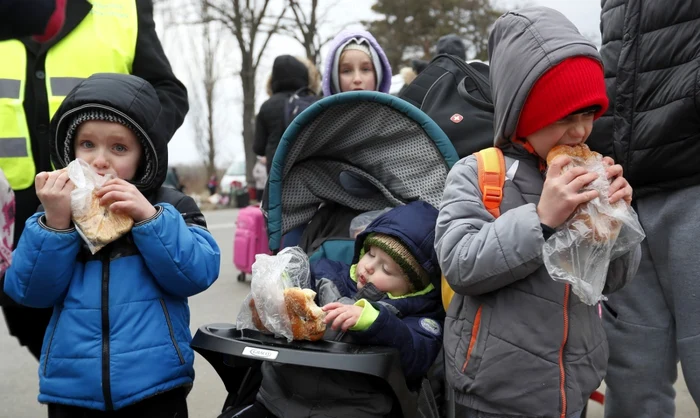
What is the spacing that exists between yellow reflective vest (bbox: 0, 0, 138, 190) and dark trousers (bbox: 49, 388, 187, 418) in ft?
2.85

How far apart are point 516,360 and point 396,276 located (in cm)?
55

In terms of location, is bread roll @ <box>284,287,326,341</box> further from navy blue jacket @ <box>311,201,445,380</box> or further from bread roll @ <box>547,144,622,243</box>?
bread roll @ <box>547,144,622,243</box>

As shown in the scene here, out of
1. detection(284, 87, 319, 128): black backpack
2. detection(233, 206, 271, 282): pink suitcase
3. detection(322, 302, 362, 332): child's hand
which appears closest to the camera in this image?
detection(322, 302, 362, 332): child's hand

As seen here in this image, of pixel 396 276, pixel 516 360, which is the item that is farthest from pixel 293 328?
pixel 516 360

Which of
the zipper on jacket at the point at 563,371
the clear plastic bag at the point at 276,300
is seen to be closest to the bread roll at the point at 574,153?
the zipper on jacket at the point at 563,371

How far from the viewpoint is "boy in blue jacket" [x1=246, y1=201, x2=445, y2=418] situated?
1.92 metres

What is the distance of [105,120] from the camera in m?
2.13

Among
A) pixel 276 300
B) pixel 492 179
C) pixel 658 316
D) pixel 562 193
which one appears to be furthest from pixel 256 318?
pixel 658 316

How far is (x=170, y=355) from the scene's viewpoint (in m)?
2.12

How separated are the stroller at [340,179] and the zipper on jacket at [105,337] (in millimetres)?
280

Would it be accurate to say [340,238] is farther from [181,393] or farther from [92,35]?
[92,35]

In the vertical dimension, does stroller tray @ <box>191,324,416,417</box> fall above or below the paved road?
above

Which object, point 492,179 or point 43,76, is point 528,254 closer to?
point 492,179

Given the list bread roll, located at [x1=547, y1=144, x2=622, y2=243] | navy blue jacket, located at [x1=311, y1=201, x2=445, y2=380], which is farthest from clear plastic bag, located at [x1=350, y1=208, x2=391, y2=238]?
bread roll, located at [x1=547, y1=144, x2=622, y2=243]
